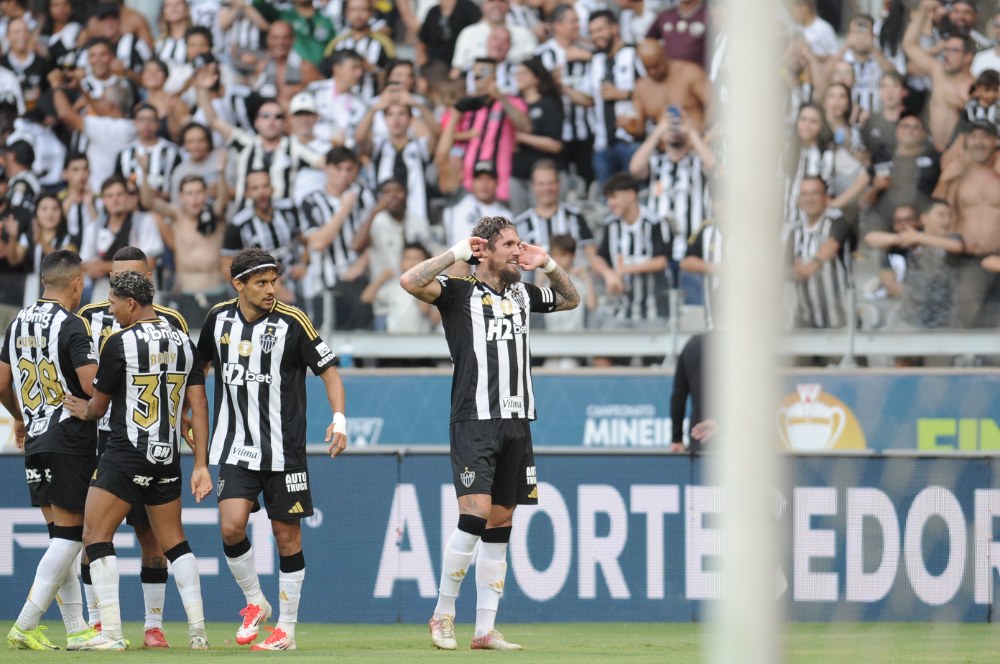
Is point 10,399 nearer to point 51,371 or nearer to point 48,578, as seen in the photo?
point 51,371

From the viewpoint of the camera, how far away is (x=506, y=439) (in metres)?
6.64

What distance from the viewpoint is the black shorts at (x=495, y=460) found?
21.5 ft

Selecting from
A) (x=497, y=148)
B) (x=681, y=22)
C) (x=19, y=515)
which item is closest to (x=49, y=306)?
(x=19, y=515)

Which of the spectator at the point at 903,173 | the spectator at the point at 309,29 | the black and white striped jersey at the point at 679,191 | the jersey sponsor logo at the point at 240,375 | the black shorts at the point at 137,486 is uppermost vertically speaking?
the spectator at the point at 309,29

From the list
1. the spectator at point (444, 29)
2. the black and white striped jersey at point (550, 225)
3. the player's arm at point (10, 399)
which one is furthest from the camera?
the spectator at point (444, 29)

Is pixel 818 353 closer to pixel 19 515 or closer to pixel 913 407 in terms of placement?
pixel 913 407

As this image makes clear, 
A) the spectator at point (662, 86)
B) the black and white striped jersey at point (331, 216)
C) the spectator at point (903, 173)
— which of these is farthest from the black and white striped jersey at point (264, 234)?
the spectator at point (903, 173)

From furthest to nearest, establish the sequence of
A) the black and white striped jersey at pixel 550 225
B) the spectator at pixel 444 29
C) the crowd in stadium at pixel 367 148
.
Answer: the spectator at pixel 444 29 → the black and white striped jersey at pixel 550 225 → the crowd in stadium at pixel 367 148

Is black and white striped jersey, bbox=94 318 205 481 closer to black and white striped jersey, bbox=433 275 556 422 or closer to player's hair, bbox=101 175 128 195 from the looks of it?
black and white striped jersey, bbox=433 275 556 422

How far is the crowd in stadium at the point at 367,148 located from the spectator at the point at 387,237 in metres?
0.02

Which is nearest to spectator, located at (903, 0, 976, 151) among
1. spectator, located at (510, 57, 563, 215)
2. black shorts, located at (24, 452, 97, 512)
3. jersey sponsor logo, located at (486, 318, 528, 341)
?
jersey sponsor logo, located at (486, 318, 528, 341)

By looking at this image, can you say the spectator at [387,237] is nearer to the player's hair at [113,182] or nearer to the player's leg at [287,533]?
the player's hair at [113,182]

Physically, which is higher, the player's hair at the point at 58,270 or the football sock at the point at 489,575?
the player's hair at the point at 58,270

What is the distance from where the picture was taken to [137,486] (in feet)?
21.4
